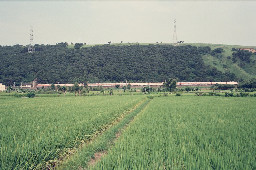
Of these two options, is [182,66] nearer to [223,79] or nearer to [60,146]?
[223,79]

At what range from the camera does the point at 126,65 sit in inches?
6053

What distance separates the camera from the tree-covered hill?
134 metres

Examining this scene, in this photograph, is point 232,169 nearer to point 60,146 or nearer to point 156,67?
point 60,146

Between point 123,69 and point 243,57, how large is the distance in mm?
93021

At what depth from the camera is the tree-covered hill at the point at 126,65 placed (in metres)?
134

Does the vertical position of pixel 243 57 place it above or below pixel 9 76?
above

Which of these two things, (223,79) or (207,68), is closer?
(223,79)

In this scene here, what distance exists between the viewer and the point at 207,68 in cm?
14400

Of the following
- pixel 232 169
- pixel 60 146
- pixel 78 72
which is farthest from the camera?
pixel 78 72

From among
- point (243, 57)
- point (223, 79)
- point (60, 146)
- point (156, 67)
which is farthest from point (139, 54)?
point (60, 146)

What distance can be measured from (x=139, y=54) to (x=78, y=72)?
5572 centimetres

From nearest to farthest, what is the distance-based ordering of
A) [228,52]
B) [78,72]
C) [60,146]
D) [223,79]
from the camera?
[60,146] → [223,79] → [78,72] → [228,52]

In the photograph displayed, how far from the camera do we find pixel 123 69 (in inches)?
5797

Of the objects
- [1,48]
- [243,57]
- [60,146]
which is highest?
[1,48]
